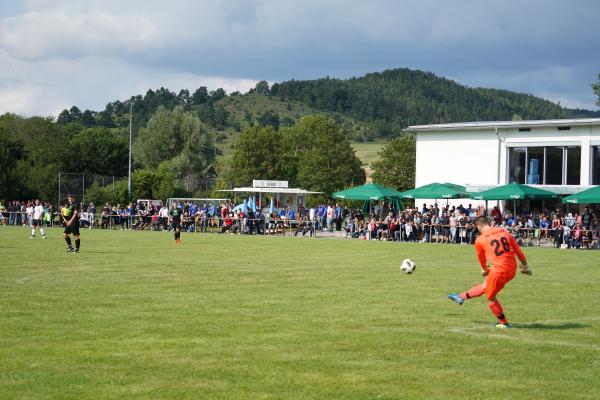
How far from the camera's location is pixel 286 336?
10.5 meters

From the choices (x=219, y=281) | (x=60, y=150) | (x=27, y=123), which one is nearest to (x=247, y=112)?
(x=27, y=123)

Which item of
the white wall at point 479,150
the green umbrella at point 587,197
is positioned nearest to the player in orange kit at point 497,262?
the green umbrella at point 587,197

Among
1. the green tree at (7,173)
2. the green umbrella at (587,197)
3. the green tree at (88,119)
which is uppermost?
the green tree at (88,119)

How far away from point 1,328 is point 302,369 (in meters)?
4.61

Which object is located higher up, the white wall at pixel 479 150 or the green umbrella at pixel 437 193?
the white wall at pixel 479 150

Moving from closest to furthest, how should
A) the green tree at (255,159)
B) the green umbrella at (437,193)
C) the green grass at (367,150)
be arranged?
1. the green umbrella at (437,193)
2. the green tree at (255,159)
3. the green grass at (367,150)

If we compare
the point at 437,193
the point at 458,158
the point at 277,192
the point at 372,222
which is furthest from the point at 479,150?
the point at 277,192

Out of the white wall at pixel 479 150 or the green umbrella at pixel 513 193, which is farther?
the white wall at pixel 479 150

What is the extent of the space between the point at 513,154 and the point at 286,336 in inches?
1562

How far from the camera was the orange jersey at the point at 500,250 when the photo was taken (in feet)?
38.4

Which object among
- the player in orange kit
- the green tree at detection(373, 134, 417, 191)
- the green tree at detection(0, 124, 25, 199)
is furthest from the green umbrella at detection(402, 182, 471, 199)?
the green tree at detection(373, 134, 417, 191)

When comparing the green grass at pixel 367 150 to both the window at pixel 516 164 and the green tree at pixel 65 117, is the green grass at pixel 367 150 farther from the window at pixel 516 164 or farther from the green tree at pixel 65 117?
the window at pixel 516 164

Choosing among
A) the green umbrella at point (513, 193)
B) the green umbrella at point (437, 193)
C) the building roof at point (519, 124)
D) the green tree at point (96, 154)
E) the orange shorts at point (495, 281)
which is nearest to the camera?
the orange shorts at point (495, 281)

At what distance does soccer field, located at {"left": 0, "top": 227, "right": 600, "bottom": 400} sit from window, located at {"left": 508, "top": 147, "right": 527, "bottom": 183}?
92.5 feet
